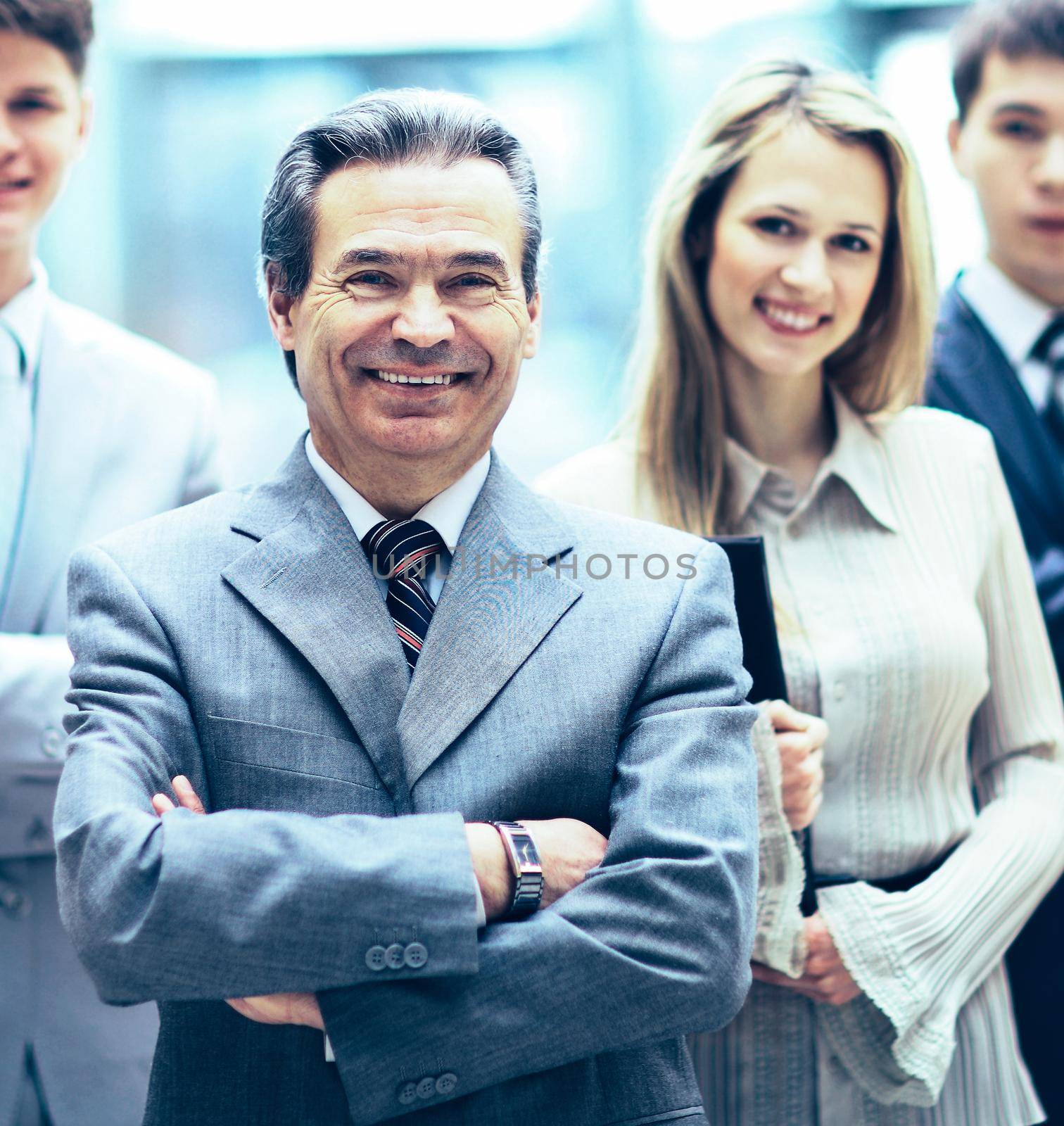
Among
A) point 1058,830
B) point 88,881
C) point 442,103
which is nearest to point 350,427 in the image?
point 442,103

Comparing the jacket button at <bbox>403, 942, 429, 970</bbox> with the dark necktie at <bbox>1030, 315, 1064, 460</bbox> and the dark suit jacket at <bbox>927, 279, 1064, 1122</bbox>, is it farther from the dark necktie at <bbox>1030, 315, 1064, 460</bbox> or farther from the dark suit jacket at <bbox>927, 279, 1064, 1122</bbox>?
the dark necktie at <bbox>1030, 315, 1064, 460</bbox>

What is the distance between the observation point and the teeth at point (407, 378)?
1551 millimetres

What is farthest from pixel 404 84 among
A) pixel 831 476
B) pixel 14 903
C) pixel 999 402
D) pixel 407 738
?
pixel 407 738

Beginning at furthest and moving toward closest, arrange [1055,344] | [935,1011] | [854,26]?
[854,26] < [1055,344] < [935,1011]

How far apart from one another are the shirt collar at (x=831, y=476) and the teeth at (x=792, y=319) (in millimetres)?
187

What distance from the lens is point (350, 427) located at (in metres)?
1.58

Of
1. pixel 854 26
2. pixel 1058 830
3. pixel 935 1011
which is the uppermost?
pixel 854 26

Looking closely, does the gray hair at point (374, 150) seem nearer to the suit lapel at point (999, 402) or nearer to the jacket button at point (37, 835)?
the jacket button at point (37, 835)

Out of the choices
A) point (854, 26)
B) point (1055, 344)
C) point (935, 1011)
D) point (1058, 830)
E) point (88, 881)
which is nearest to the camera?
point (88, 881)

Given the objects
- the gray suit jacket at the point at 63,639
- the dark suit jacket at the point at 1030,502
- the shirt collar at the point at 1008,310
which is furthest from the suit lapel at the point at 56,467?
the shirt collar at the point at 1008,310

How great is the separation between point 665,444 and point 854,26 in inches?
133

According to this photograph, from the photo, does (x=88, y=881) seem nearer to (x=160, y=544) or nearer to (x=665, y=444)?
(x=160, y=544)

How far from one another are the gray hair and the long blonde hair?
573 millimetres

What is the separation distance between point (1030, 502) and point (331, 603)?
142 centimetres
